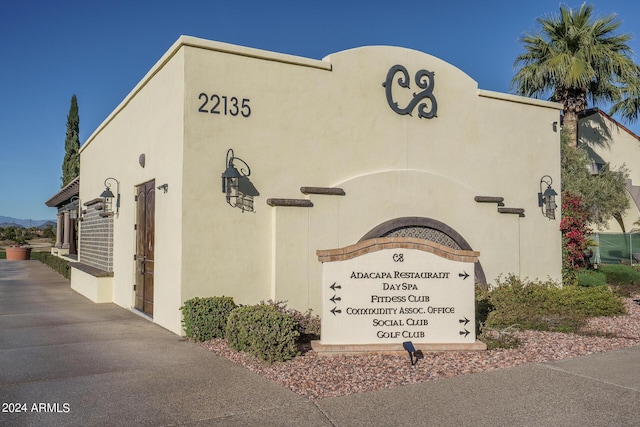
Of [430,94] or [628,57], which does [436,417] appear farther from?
[628,57]

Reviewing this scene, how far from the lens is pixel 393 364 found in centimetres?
700

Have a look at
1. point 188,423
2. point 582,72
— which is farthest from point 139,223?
point 582,72

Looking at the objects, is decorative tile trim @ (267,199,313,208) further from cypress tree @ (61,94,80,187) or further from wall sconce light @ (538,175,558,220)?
cypress tree @ (61,94,80,187)

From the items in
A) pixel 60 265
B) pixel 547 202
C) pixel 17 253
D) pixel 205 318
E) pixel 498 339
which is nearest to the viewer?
pixel 498 339

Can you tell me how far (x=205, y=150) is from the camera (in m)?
9.49

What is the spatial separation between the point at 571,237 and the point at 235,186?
896 centimetres

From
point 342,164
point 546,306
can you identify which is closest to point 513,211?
point 546,306

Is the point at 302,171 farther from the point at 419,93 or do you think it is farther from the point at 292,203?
the point at 419,93

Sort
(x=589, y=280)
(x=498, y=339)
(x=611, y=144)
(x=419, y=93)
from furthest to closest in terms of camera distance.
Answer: (x=611, y=144), (x=589, y=280), (x=419, y=93), (x=498, y=339)

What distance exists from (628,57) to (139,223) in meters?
18.7

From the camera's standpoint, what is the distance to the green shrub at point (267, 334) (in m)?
7.23

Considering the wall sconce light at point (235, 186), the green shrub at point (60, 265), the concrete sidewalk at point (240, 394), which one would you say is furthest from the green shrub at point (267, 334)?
the green shrub at point (60, 265)

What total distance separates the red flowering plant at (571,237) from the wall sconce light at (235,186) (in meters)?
8.39

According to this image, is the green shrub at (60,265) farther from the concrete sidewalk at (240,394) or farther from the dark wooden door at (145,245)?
the concrete sidewalk at (240,394)
